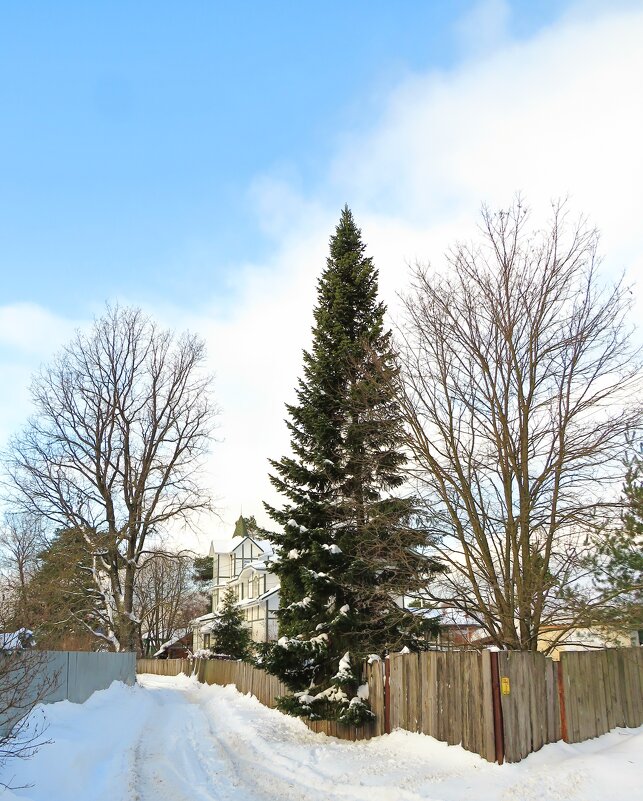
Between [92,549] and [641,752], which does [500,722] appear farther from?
[92,549]

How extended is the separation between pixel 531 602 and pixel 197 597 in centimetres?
7094

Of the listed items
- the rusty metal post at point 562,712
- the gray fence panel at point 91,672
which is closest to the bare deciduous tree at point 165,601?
the gray fence panel at point 91,672

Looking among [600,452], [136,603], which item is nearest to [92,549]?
[600,452]

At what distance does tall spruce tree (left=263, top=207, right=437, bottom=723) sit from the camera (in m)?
13.6

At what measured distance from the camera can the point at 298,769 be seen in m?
10.9

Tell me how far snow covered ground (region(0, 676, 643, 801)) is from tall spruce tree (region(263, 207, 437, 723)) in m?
1.54

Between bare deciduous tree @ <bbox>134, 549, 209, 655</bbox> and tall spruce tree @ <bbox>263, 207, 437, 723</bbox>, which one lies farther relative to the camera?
bare deciduous tree @ <bbox>134, 549, 209, 655</bbox>

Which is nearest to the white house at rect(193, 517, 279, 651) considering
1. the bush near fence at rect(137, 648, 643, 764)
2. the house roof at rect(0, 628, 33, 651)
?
the bush near fence at rect(137, 648, 643, 764)

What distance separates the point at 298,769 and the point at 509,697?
365cm

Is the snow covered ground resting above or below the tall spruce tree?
below

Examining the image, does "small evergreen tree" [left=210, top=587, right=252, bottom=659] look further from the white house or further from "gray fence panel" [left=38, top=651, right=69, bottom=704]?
"gray fence panel" [left=38, top=651, right=69, bottom=704]

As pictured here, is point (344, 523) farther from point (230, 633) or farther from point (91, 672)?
point (230, 633)

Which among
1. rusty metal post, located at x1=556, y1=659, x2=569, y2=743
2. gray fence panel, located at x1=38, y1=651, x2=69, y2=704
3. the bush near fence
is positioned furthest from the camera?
gray fence panel, located at x1=38, y1=651, x2=69, y2=704

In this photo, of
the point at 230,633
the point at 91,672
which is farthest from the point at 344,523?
the point at 230,633
